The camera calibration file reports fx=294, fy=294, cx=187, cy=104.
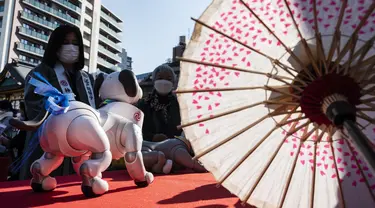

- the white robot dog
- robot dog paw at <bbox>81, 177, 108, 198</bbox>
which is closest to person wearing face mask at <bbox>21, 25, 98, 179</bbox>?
the white robot dog

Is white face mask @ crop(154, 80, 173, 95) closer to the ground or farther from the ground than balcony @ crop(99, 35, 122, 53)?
closer to the ground

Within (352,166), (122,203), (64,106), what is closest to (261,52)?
(352,166)

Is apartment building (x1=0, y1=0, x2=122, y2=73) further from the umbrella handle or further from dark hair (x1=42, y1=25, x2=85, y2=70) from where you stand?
the umbrella handle

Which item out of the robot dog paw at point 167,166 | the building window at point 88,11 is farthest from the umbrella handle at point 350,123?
the building window at point 88,11

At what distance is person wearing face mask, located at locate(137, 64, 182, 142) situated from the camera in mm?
4238

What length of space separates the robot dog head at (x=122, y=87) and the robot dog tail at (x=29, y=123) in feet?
1.87

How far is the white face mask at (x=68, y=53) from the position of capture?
2795 millimetres

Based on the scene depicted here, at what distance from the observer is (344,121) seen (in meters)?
0.75

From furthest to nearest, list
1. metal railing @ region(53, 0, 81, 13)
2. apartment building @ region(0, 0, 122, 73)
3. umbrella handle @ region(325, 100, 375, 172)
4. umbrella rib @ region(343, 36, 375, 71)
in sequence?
1. metal railing @ region(53, 0, 81, 13)
2. apartment building @ region(0, 0, 122, 73)
3. umbrella rib @ region(343, 36, 375, 71)
4. umbrella handle @ region(325, 100, 375, 172)

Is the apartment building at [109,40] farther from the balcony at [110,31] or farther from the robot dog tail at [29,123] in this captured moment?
the robot dog tail at [29,123]

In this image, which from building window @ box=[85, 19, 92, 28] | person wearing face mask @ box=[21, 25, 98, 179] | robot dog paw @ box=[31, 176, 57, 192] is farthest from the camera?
building window @ box=[85, 19, 92, 28]

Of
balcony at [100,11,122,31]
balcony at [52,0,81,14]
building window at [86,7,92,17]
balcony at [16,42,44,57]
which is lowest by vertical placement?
balcony at [16,42,44,57]

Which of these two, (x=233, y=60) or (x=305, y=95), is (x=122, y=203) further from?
(x=305, y=95)

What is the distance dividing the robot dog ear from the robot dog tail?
0.63m
